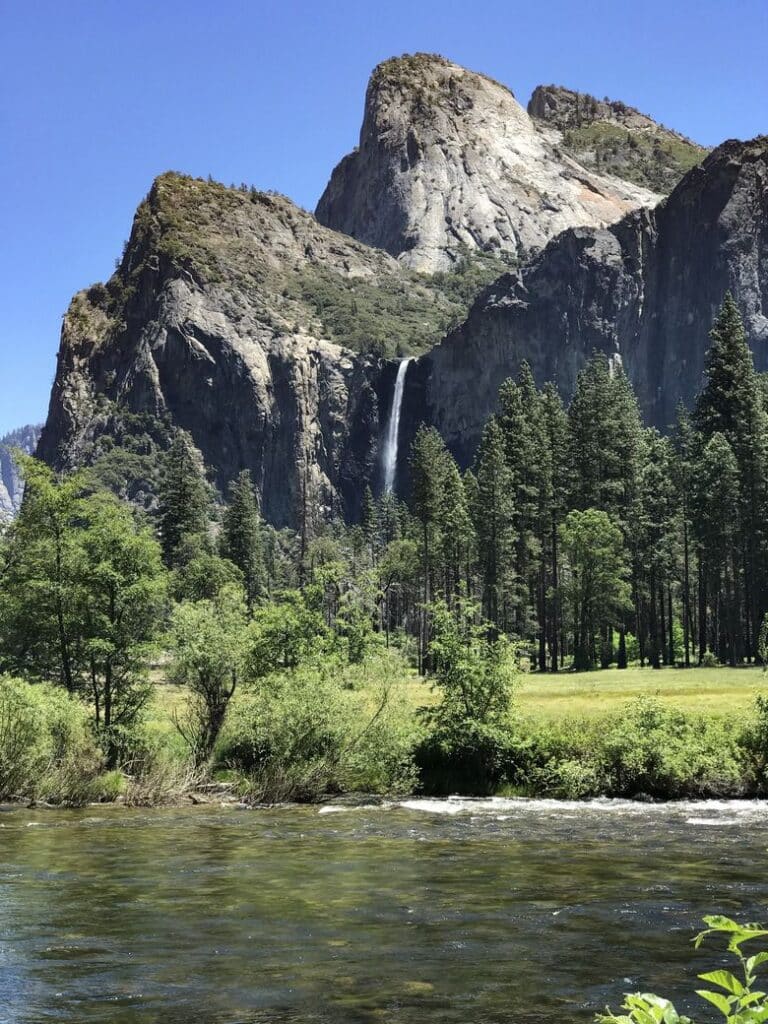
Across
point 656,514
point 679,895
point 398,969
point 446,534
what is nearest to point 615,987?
point 398,969

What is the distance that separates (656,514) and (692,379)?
119 metres

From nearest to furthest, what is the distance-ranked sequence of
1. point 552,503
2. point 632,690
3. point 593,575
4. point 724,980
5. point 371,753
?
point 724,980
point 371,753
point 632,690
point 593,575
point 552,503

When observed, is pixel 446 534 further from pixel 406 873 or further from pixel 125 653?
pixel 406 873

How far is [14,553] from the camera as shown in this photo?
4153cm

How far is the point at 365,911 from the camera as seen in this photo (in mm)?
18125

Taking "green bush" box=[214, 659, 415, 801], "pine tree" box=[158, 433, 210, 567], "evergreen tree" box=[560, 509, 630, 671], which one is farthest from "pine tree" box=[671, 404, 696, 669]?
"pine tree" box=[158, 433, 210, 567]

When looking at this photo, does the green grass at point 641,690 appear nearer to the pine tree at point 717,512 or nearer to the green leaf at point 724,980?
the pine tree at point 717,512

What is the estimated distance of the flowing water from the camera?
43.0ft

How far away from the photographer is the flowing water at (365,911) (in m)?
13.1

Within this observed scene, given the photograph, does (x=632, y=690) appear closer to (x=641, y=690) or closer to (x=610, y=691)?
(x=641, y=690)

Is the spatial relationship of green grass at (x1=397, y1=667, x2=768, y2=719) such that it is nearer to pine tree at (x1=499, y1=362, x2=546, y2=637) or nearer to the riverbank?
the riverbank

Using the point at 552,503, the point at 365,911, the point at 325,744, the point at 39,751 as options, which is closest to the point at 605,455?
the point at 552,503

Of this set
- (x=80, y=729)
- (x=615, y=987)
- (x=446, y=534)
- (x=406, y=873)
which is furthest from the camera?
(x=446, y=534)

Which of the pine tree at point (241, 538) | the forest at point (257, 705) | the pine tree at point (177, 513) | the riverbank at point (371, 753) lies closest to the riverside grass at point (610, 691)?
the forest at point (257, 705)
